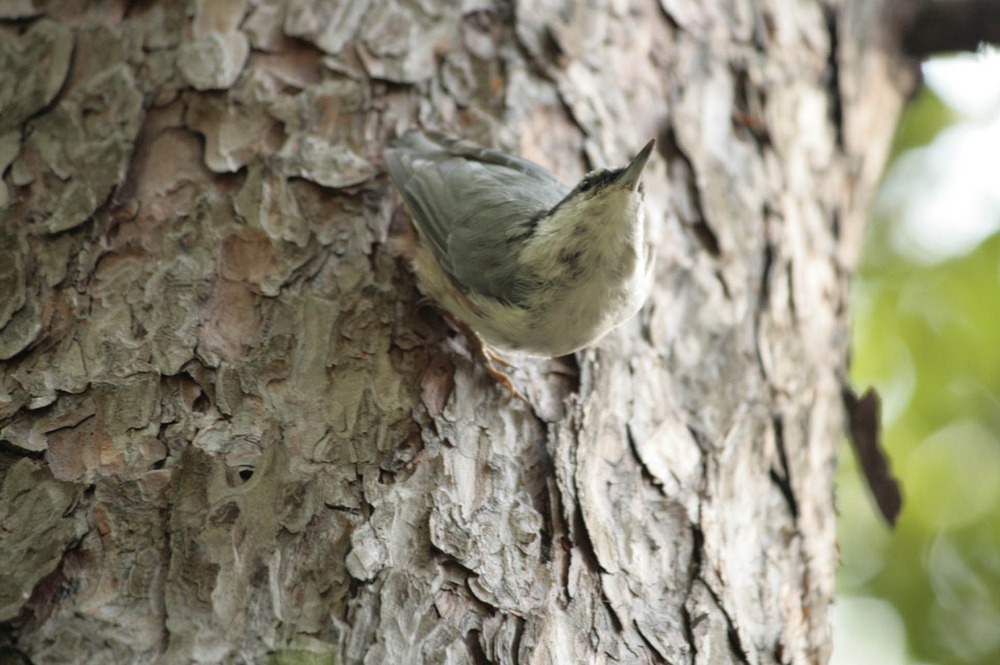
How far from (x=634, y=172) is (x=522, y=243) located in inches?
19.0

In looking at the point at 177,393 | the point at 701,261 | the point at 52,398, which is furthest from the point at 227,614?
the point at 701,261

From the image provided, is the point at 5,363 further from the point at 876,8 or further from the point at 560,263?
the point at 876,8

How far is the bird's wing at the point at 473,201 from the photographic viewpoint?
8.60 feet

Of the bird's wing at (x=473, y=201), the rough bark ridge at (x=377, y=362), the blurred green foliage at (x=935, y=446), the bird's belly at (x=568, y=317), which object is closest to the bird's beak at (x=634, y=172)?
the bird's belly at (x=568, y=317)

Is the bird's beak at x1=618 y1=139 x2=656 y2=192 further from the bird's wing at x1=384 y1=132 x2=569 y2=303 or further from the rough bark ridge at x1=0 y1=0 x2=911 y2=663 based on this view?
the rough bark ridge at x1=0 y1=0 x2=911 y2=663

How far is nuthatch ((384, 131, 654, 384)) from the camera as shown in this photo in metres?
2.43

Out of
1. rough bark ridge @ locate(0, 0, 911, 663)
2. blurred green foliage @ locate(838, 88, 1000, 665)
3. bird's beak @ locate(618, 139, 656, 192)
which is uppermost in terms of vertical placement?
bird's beak @ locate(618, 139, 656, 192)

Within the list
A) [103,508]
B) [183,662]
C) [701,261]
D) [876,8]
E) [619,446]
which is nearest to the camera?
[183,662]

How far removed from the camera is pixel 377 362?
2.27 m

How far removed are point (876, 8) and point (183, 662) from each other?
3.82m

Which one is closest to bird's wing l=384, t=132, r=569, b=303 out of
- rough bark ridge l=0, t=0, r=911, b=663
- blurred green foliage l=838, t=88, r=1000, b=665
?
rough bark ridge l=0, t=0, r=911, b=663

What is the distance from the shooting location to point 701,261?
9.47ft

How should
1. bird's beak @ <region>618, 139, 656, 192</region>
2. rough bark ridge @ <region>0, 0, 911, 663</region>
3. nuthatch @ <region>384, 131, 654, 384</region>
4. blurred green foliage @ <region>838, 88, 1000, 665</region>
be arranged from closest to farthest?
1. rough bark ridge @ <region>0, 0, 911, 663</region>
2. bird's beak @ <region>618, 139, 656, 192</region>
3. nuthatch @ <region>384, 131, 654, 384</region>
4. blurred green foliage @ <region>838, 88, 1000, 665</region>

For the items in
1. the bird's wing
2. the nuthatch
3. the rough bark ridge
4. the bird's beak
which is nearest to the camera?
the rough bark ridge
